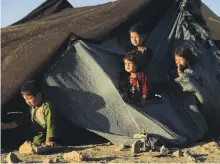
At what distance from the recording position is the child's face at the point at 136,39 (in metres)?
5.91

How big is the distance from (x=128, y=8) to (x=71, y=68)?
1.13 metres

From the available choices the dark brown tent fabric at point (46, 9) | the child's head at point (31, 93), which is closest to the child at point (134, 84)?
the child's head at point (31, 93)

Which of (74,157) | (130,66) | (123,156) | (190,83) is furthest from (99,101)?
(190,83)

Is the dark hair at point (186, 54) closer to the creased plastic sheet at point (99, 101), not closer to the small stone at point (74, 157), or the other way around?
the creased plastic sheet at point (99, 101)

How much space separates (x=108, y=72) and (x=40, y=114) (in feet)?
3.02

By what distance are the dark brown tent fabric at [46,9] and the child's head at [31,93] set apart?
9.81ft

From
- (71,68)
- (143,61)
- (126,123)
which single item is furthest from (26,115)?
(143,61)

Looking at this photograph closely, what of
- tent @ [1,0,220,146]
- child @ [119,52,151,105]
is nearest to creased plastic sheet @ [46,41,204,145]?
tent @ [1,0,220,146]

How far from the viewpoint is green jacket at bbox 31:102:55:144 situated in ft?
18.0

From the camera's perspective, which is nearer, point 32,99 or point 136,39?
point 32,99

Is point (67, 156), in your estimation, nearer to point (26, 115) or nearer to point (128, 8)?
point (26, 115)

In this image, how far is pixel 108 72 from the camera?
563 cm

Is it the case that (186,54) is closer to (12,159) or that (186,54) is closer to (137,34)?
(137,34)

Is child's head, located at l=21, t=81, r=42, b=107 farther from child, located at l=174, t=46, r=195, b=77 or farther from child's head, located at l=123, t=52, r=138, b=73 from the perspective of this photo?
child, located at l=174, t=46, r=195, b=77
